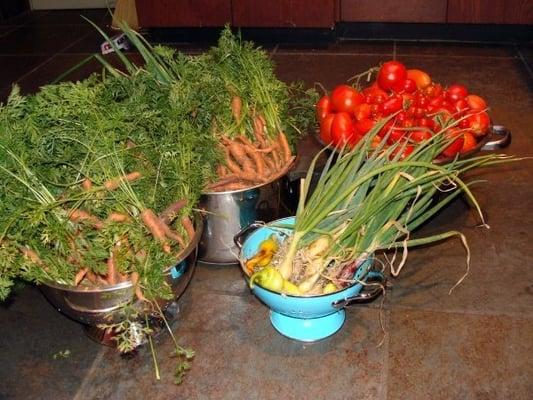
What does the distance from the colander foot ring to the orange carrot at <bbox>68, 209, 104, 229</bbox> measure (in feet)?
1.16

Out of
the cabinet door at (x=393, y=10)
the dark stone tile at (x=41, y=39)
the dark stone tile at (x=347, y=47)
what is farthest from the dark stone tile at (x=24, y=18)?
the cabinet door at (x=393, y=10)

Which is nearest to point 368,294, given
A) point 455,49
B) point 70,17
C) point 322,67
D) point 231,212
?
point 231,212

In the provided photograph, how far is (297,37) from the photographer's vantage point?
9.07ft

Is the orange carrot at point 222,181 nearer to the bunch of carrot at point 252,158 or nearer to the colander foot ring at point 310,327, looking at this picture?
the bunch of carrot at point 252,158

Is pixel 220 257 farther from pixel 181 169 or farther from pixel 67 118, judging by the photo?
pixel 67 118

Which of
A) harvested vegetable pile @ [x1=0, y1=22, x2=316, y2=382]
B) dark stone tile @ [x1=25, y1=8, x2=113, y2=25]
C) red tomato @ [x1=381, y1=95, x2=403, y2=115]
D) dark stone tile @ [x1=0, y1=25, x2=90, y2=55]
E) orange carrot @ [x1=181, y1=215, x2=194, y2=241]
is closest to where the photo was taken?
harvested vegetable pile @ [x1=0, y1=22, x2=316, y2=382]

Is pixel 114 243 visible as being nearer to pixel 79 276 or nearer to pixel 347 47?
pixel 79 276

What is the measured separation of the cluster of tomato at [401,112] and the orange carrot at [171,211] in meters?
0.38

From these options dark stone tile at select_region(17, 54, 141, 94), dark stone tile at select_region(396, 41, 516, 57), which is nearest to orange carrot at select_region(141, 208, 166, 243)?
dark stone tile at select_region(17, 54, 141, 94)

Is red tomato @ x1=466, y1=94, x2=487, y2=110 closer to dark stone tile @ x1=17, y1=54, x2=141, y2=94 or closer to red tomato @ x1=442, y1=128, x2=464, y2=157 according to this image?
red tomato @ x1=442, y1=128, x2=464, y2=157

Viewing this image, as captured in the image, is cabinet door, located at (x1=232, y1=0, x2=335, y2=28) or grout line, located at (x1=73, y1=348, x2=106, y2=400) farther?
cabinet door, located at (x1=232, y1=0, x2=335, y2=28)

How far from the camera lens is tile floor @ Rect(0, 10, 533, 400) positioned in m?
1.03

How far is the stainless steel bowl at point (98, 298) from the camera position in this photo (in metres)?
0.99

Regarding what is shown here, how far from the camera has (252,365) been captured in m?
1.07
